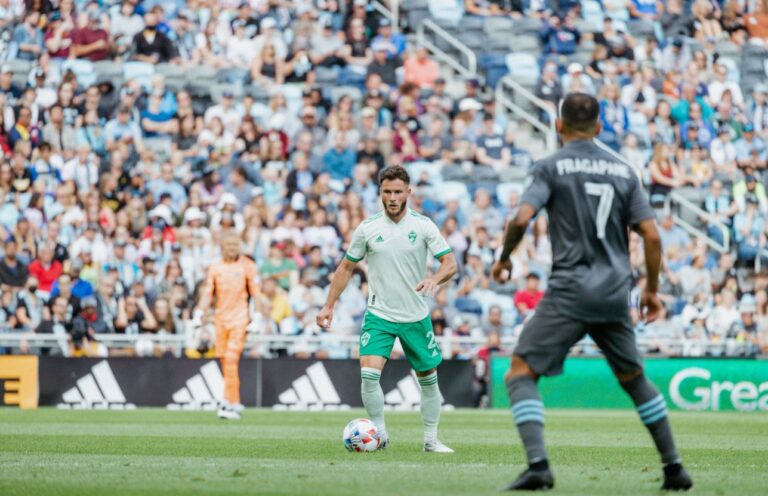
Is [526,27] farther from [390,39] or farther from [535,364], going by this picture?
[535,364]

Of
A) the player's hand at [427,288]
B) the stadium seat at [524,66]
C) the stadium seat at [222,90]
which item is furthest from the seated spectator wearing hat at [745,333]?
the player's hand at [427,288]

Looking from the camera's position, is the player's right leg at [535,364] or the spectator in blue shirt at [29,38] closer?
the player's right leg at [535,364]

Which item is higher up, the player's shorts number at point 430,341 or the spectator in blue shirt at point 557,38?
the spectator in blue shirt at point 557,38

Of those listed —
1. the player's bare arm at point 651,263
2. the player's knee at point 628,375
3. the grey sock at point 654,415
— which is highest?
the player's bare arm at point 651,263

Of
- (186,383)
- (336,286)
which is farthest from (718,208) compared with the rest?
(336,286)

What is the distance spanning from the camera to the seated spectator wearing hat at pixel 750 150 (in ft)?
96.8

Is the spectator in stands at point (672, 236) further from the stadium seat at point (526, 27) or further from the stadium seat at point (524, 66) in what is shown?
the stadium seat at point (526, 27)

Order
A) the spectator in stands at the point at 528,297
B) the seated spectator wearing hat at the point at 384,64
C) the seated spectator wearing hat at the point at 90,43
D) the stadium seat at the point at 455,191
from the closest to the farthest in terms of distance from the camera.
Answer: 1. the spectator in stands at the point at 528,297
2. the stadium seat at the point at 455,191
3. the seated spectator wearing hat at the point at 90,43
4. the seated spectator wearing hat at the point at 384,64

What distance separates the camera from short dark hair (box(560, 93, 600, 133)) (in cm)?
848

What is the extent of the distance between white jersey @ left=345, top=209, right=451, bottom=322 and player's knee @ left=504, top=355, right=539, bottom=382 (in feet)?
13.4

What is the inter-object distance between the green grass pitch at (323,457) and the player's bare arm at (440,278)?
1356 millimetres

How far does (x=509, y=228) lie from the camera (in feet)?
26.9

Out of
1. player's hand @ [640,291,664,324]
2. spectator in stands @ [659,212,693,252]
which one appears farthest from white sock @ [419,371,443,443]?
spectator in stands @ [659,212,693,252]

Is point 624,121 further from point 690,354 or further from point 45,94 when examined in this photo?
point 45,94
